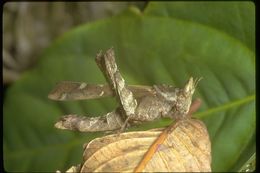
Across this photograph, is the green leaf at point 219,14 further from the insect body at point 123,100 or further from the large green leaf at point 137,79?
the insect body at point 123,100

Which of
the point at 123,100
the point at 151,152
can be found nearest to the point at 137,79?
the point at 123,100

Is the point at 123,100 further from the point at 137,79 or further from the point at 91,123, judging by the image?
the point at 137,79

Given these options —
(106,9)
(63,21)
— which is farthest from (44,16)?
(106,9)

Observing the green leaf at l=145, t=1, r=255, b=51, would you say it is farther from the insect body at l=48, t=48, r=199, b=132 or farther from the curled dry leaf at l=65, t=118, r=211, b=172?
the curled dry leaf at l=65, t=118, r=211, b=172

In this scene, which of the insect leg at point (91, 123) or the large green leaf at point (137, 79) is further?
the large green leaf at point (137, 79)

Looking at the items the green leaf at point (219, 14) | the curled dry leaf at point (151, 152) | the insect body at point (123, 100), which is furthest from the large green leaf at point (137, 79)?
the curled dry leaf at point (151, 152)

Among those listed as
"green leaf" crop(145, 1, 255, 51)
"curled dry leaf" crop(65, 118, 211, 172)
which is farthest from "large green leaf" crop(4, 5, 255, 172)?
"curled dry leaf" crop(65, 118, 211, 172)

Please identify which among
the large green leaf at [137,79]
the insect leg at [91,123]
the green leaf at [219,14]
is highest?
the green leaf at [219,14]

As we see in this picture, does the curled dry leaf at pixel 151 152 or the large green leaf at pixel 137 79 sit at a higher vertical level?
the curled dry leaf at pixel 151 152
